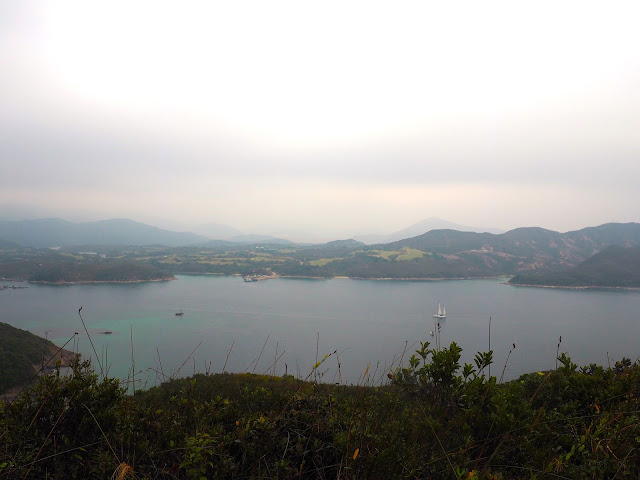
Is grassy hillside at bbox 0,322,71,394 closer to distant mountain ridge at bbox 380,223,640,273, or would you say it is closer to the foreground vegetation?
the foreground vegetation

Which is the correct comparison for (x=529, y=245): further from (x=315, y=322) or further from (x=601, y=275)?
(x=315, y=322)

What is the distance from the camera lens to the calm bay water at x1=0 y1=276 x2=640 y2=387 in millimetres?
36562

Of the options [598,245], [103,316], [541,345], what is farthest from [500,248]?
[103,316]

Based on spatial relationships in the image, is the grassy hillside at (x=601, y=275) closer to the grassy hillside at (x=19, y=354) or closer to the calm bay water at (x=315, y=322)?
the calm bay water at (x=315, y=322)

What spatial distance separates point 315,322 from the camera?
53.9m

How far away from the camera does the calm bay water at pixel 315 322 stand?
120 ft

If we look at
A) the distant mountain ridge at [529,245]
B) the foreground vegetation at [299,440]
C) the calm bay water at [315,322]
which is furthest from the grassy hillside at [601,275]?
the foreground vegetation at [299,440]

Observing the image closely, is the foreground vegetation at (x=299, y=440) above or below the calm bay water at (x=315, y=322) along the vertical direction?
above

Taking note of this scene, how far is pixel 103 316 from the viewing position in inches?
2213

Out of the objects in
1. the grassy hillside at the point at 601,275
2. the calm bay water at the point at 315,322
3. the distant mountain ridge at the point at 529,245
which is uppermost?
the distant mountain ridge at the point at 529,245

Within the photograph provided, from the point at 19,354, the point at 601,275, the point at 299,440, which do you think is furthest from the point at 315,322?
the point at 601,275

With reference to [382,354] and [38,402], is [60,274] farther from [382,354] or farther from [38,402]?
[38,402]

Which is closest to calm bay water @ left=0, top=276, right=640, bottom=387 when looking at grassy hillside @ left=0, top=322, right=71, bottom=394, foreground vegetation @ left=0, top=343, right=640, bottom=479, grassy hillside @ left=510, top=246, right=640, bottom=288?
grassy hillside @ left=0, top=322, right=71, bottom=394

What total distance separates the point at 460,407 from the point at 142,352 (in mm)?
44209
